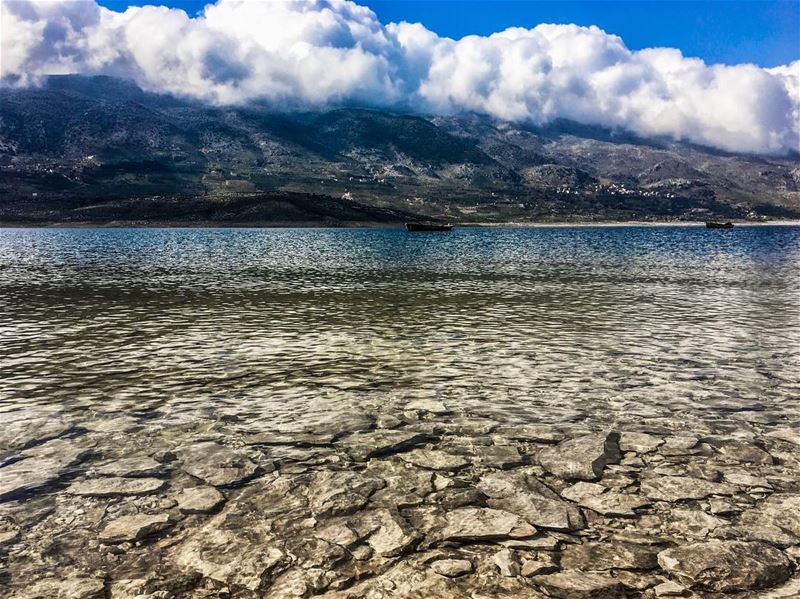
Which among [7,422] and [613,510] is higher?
[613,510]

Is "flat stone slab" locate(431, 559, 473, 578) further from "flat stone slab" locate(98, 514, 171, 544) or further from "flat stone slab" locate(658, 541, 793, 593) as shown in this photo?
"flat stone slab" locate(98, 514, 171, 544)

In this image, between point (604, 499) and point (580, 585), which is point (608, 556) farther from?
point (604, 499)

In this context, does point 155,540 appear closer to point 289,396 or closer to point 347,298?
point 289,396

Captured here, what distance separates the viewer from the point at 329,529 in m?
9.14

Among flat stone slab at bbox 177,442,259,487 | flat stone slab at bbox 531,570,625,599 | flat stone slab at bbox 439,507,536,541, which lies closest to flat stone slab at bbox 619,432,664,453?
flat stone slab at bbox 439,507,536,541

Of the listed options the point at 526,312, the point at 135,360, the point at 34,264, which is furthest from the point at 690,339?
the point at 34,264

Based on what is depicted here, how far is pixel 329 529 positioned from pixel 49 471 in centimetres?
645

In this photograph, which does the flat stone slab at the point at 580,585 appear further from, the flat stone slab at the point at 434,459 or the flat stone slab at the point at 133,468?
the flat stone slab at the point at 133,468

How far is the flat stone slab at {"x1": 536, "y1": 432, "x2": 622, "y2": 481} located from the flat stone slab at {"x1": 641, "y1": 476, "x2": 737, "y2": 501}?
0.96 metres

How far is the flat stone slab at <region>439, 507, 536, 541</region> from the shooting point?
29.2ft

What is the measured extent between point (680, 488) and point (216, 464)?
932 cm

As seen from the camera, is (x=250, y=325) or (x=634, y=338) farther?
(x=250, y=325)

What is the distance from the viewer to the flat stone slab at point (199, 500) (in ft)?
32.3

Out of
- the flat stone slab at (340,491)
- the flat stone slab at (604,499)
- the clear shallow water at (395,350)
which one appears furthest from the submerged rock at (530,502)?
the clear shallow water at (395,350)
